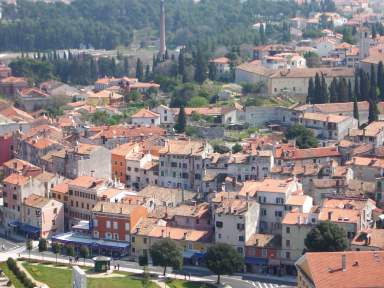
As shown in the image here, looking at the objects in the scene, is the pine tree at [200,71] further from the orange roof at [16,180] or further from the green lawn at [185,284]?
the green lawn at [185,284]

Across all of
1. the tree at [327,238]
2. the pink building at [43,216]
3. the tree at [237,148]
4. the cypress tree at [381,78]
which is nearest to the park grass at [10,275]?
the pink building at [43,216]

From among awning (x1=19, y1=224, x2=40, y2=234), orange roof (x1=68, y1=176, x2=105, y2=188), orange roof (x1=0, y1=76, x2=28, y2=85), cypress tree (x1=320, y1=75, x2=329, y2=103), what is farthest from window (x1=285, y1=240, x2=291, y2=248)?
orange roof (x1=0, y1=76, x2=28, y2=85)

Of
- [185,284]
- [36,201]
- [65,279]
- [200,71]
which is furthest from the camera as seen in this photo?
Result: [200,71]

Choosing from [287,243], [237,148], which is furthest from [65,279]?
[237,148]

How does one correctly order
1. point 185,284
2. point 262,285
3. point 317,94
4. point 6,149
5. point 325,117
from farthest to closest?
point 317,94 < point 6,149 < point 325,117 < point 185,284 < point 262,285

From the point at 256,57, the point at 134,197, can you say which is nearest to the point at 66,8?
the point at 256,57

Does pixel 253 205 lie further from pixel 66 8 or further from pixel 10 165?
pixel 66 8

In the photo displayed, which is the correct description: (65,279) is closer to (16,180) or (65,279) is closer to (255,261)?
(255,261)

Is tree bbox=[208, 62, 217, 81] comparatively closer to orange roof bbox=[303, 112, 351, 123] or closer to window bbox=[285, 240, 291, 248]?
orange roof bbox=[303, 112, 351, 123]
